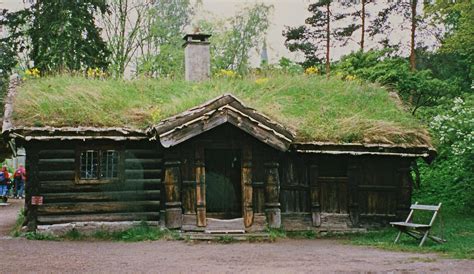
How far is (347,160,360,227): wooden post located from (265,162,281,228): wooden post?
2.30m

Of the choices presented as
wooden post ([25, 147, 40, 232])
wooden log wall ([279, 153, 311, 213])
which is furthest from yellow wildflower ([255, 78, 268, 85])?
wooden post ([25, 147, 40, 232])

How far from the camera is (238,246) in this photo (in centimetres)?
1436

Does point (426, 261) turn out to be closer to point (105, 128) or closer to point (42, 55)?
point (105, 128)

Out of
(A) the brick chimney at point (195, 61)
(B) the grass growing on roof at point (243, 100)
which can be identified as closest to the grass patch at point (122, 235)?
(B) the grass growing on roof at point (243, 100)

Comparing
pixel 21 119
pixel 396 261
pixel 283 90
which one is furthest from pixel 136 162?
pixel 396 261

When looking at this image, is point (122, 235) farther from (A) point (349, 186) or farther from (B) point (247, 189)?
(A) point (349, 186)

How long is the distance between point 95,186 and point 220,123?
3648mm

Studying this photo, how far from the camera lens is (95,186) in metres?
15.9

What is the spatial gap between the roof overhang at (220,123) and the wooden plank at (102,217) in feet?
7.39

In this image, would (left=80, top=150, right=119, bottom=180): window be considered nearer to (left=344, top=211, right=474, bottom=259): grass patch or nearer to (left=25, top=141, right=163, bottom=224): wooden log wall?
(left=25, top=141, right=163, bottom=224): wooden log wall

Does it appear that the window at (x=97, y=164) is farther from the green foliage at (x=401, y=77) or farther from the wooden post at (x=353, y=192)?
the green foliage at (x=401, y=77)

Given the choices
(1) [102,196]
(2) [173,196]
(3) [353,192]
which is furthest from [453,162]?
(1) [102,196]

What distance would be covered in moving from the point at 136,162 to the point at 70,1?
1410 centimetres

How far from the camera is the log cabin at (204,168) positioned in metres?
15.5
